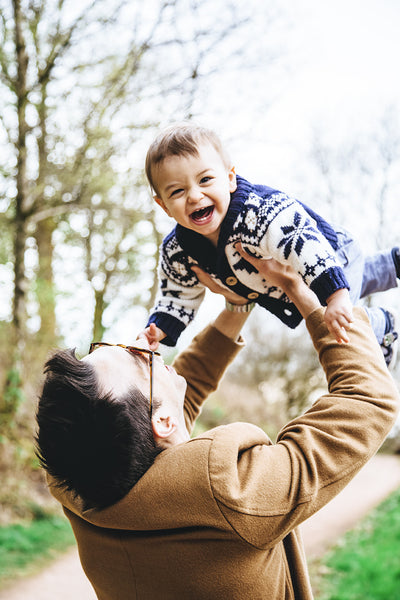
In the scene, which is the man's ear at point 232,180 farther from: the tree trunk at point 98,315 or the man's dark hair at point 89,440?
the tree trunk at point 98,315

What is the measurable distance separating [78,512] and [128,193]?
7.11 meters

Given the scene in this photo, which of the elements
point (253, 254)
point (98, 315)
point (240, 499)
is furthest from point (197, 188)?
point (98, 315)

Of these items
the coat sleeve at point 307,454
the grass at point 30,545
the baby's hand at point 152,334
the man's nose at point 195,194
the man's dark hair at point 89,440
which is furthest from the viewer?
the grass at point 30,545

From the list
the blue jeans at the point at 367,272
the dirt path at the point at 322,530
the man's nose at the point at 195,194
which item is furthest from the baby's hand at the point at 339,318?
the dirt path at the point at 322,530

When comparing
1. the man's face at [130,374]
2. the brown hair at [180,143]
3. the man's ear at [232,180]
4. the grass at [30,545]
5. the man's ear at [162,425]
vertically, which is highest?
the brown hair at [180,143]

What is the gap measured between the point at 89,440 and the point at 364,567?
5807 mm

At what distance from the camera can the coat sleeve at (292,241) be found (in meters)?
1.62

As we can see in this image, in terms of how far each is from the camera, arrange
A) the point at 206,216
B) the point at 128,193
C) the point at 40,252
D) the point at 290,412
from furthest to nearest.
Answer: the point at 290,412
the point at 40,252
the point at 128,193
the point at 206,216

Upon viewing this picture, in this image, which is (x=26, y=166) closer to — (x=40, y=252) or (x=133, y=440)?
(x=40, y=252)

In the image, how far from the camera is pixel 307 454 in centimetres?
133

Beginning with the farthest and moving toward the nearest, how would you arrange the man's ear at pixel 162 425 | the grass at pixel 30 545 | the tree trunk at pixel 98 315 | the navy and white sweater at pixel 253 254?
1. the tree trunk at pixel 98 315
2. the grass at pixel 30 545
3. the navy and white sweater at pixel 253 254
4. the man's ear at pixel 162 425

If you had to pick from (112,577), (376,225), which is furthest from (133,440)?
(376,225)

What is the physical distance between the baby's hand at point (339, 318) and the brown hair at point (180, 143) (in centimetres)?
72

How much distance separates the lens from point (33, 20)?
6.30m
